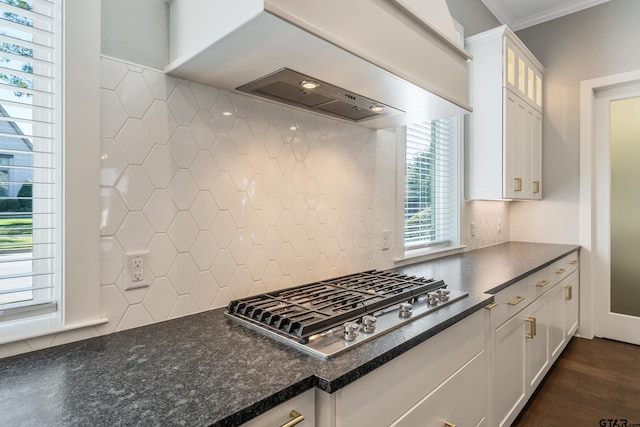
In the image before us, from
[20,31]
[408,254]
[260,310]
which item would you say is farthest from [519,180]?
[20,31]

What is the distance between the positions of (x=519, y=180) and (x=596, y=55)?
4.78 feet

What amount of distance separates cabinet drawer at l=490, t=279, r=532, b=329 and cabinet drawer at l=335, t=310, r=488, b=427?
0.85 feet

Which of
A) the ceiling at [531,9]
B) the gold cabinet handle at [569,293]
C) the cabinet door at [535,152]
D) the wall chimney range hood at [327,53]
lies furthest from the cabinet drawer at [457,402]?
→ the ceiling at [531,9]

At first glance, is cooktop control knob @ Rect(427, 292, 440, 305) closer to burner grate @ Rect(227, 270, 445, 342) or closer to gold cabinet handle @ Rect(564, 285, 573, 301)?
burner grate @ Rect(227, 270, 445, 342)

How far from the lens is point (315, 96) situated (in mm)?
1394

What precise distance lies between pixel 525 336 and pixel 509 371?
0.30 m

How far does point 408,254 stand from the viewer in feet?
7.71

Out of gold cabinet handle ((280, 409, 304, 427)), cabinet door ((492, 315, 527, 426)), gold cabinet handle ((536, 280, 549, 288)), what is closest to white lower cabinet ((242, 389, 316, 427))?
gold cabinet handle ((280, 409, 304, 427))

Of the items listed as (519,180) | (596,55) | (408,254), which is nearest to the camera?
(408,254)

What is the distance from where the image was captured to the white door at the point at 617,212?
316 centimetres

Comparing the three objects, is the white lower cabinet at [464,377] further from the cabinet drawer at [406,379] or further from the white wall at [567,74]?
the white wall at [567,74]

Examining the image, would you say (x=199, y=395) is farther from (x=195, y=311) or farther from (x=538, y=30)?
(x=538, y=30)

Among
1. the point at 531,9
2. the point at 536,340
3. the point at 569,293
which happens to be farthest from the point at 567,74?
the point at 536,340

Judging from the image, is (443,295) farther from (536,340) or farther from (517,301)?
(536,340)
